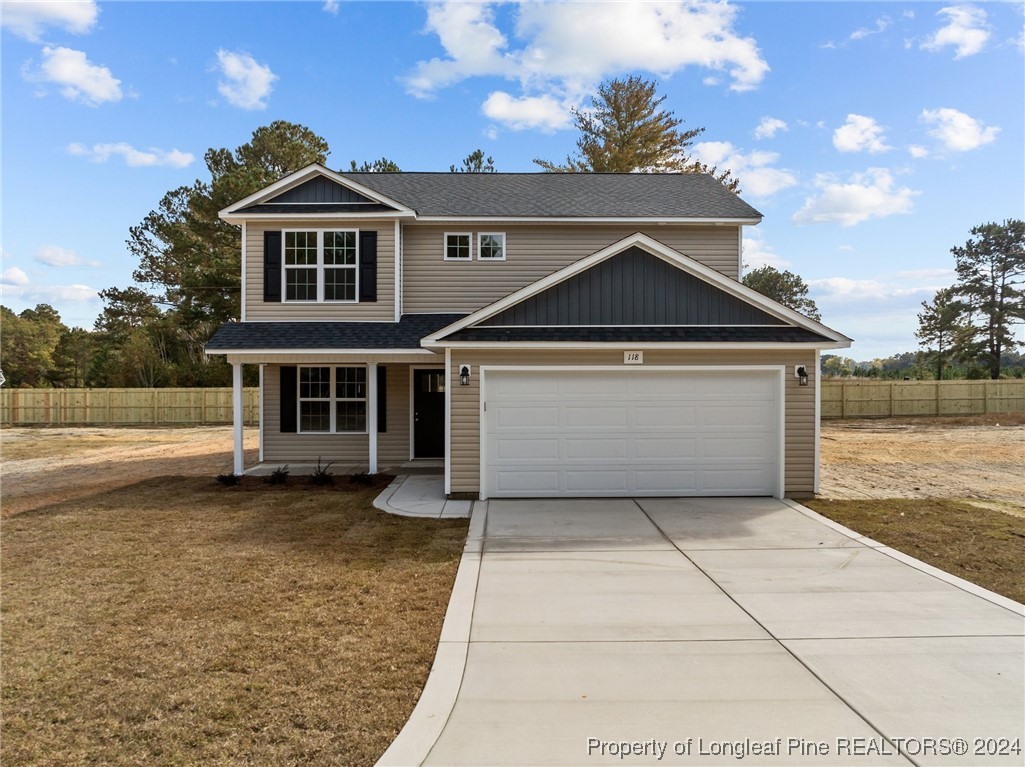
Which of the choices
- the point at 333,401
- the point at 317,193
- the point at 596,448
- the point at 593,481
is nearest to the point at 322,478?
the point at 333,401

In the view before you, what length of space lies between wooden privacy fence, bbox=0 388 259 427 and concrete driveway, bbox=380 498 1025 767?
24078 millimetres

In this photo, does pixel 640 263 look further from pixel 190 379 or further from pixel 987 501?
pixel 190 379

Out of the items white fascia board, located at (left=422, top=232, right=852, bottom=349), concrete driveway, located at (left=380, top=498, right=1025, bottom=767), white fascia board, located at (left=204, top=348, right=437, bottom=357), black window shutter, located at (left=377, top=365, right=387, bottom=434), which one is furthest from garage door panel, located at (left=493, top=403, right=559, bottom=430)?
black window shutter, located at (left=377, top=365, right=387, bottom=434)

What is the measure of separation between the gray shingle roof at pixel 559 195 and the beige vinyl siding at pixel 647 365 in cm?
492

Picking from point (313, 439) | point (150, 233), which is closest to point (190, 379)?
point (150, 233)

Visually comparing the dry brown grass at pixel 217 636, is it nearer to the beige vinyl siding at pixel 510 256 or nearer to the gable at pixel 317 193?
the beige vinyl siding at pixel 510 256

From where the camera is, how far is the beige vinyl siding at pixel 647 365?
9656mm

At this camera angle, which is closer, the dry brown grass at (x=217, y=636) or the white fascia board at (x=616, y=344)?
the dry brown grass at (x=217, y=636)

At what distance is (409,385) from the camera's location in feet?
44.7

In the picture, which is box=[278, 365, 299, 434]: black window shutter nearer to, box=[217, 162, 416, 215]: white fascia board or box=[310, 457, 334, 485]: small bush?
box=[310, 457, 334, 485]: small bush

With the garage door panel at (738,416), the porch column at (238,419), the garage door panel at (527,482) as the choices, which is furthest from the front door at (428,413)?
the garage door panel at (738,416)

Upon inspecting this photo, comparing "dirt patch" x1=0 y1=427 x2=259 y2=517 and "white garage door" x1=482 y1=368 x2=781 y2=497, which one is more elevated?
"white garage door" x1=482 y1=368 x2=781 y2=497

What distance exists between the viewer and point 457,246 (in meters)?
13.6

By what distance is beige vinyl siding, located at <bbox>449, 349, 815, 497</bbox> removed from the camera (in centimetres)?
966
